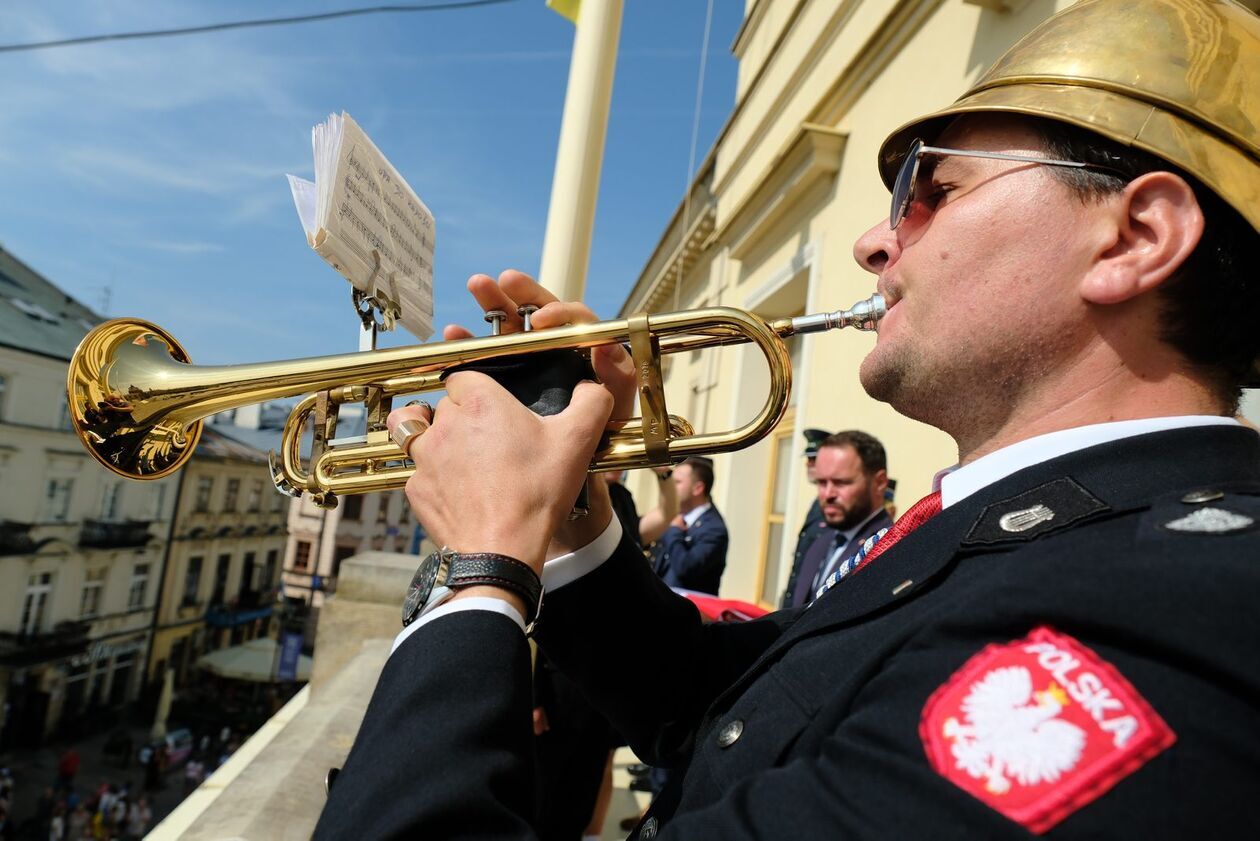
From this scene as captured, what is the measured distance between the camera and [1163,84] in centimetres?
115

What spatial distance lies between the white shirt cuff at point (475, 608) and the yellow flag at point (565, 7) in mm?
3832

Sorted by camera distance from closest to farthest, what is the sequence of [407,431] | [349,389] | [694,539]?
1. [407,431]
2. [349,389]
3. [694,539]

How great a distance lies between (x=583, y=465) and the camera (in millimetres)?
1243

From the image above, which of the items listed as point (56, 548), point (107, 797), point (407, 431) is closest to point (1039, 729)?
point (407, 431)

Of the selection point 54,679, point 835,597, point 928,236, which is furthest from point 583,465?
point 54,679

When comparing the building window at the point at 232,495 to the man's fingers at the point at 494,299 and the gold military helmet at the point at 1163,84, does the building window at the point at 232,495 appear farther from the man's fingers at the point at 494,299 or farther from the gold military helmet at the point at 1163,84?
the gold military helmet at the point at 1163,84

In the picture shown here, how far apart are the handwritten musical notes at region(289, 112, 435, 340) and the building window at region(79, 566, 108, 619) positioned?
3465cm

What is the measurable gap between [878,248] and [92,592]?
36.2 meters

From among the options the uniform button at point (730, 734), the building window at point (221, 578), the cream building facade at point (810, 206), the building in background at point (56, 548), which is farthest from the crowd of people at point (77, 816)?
the uniform button at point (730, 734)

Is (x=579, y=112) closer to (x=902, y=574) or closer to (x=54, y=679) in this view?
(x=902, y=574)

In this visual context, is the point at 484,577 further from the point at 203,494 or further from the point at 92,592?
the point at 203,494

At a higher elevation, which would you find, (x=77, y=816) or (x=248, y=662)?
(x=248, y=662)

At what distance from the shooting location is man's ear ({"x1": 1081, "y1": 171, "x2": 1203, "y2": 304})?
1148 millimetres

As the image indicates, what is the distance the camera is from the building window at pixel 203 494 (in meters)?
34.6
